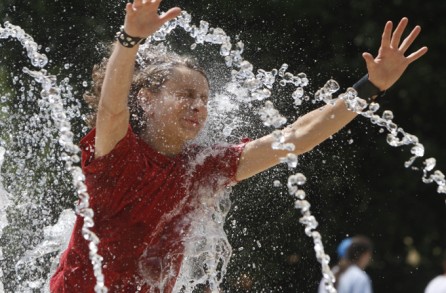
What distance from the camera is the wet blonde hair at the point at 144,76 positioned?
3.91 m

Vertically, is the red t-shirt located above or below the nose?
below

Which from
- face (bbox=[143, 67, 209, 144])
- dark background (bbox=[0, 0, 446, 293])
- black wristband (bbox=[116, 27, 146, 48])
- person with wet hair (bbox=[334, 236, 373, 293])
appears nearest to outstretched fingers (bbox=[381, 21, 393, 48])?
face (bbox=[143, 67, 209, 144])

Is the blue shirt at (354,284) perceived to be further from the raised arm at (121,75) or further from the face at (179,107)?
the raised arm at (121,75)

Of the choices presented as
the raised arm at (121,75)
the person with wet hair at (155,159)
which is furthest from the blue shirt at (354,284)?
the raised arm at (121,75)

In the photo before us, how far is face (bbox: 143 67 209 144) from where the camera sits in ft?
12.4

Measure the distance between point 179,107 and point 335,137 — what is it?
15.8ft

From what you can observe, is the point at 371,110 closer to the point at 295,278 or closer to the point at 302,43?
the point at 295,278

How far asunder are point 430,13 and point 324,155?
2.64m

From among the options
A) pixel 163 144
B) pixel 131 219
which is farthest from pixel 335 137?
pixel 131 219

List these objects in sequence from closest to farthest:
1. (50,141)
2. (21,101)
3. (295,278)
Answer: (50,141)
(21,101)
(295,278)

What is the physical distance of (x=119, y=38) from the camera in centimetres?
341

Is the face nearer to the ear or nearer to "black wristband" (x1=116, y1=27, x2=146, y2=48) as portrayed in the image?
the ear

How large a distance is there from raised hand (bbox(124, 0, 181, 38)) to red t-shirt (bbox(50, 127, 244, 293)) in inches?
16.6

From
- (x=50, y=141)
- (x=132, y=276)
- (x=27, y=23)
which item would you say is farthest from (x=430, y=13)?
(x=132, y=276)
